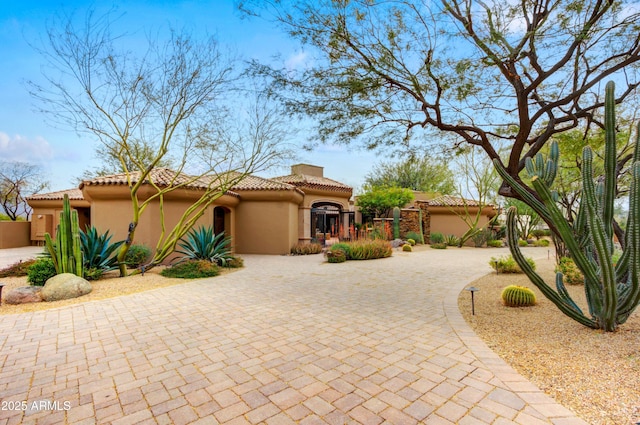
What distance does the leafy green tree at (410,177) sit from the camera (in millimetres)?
32250

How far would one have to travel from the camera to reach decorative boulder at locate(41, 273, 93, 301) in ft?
22.0

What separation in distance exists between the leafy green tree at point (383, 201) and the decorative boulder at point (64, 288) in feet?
66.1

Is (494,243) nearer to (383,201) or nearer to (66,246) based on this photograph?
(383,201)

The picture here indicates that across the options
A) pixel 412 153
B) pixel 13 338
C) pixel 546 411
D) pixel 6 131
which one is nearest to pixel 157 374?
pixel 13 338

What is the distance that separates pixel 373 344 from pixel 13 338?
5.26 m

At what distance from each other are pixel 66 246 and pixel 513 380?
31.6 ft

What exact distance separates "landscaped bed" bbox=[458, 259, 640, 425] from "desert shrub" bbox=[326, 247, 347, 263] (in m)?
6.99

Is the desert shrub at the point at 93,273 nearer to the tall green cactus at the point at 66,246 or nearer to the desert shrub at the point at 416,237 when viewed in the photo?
the tall green cactus at the point at 66,246

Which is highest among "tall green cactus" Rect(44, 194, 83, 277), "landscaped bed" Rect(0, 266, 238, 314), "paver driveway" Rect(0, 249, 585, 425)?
"tall green cactus" Rect(44, 194, 83, 277)

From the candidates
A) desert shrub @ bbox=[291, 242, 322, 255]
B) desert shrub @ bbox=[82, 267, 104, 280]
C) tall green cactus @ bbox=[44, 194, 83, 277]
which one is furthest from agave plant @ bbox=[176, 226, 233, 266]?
desert shrub @ bbox=[291, 242, 322, 255]

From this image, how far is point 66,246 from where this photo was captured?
7.84 metres

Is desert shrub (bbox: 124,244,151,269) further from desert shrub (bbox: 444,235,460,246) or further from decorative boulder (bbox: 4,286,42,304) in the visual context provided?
desert shrub (bbox: 444,235,460,246)

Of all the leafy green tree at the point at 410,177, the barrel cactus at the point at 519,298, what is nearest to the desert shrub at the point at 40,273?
the barrel cactus at the point at 519,298

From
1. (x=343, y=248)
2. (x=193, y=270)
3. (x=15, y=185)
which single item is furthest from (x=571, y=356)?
(x=15, y=185)
